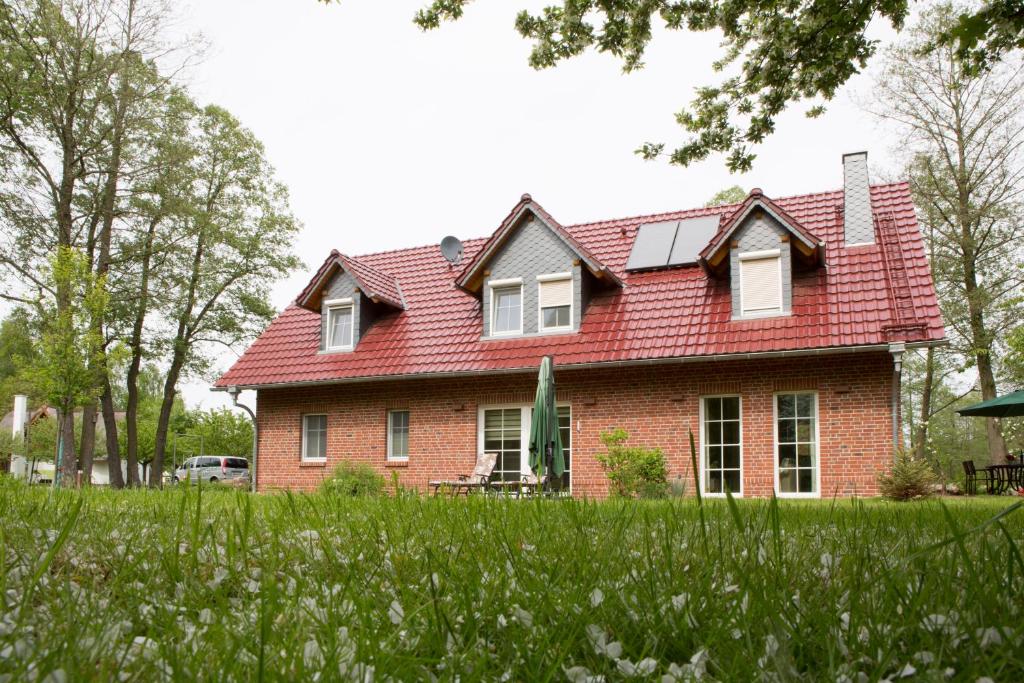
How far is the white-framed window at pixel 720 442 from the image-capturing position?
1571cm

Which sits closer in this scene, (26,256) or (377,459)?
(377,459)

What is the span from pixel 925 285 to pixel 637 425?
6.13 metres

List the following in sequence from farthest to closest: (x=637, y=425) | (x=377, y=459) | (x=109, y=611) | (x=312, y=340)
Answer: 1. (x=312, y=340)
2. (x=377, y=459)
3. (x=637, y=425)
4. (x=109, y=611)

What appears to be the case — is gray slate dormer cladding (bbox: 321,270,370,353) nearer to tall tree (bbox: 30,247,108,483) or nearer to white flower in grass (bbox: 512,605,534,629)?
tall tree (bbox: 30,247,108,483)

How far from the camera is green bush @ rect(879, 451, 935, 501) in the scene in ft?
43.3

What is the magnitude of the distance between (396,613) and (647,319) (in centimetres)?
1534

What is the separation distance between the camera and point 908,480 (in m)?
13.3

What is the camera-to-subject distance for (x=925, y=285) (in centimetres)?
1520

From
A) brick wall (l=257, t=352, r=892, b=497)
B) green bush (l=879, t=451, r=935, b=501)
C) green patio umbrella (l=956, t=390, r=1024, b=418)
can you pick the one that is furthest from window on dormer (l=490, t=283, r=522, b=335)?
green patio umbrella (l=956, t=390, r=1024, b=418)

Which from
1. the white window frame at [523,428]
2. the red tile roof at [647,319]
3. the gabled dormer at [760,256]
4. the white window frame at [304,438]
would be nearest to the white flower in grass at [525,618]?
the red tile roof at [647,319]

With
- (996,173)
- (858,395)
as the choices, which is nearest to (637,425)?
(858,395)

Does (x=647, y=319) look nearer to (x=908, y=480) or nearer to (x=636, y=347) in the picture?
(x=636, y=347)

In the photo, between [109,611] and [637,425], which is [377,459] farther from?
[109,611]

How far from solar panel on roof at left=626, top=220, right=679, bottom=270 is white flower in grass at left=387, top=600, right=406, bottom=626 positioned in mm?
16724
